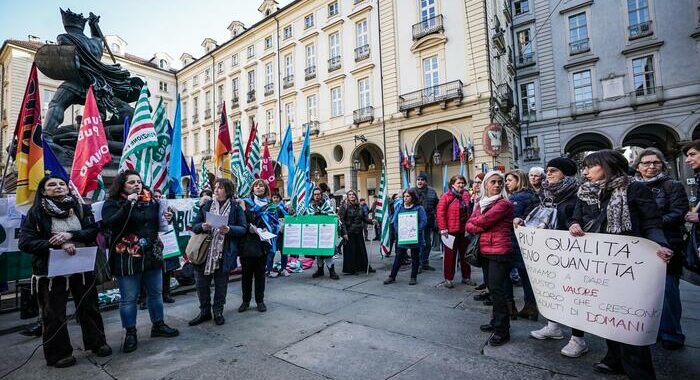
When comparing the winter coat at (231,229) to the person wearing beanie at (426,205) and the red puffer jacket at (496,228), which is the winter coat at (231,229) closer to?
the red puffer jacket at (496,228)

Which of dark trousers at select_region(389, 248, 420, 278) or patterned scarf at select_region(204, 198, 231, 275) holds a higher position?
patterned scarf at select_region(204, 198, 231, 275)

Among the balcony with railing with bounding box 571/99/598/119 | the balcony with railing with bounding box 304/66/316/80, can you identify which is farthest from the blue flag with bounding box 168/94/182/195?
the balcony with railing with bounding box 571/99/598/119

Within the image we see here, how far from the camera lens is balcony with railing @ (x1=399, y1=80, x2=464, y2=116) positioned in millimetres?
17750

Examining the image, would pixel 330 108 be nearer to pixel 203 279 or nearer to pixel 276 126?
pixel 276 126

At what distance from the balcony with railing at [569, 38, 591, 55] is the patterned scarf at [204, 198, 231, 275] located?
27.5 meters

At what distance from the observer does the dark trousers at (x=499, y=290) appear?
324 centimetres

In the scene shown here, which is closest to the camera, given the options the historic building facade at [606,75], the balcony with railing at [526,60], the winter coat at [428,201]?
the winter coat at [428,201]

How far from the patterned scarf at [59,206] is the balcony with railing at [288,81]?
24.4m

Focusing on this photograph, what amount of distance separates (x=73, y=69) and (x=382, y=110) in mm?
16107

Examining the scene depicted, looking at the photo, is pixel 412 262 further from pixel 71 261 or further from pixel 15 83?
pixel 15 83

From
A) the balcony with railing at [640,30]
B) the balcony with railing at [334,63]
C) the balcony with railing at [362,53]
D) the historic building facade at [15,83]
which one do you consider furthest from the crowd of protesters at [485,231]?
the historic building facade at [15,83]

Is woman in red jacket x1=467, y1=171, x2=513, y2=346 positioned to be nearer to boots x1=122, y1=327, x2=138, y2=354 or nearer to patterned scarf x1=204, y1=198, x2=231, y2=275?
patterned scarf x1=204, y1=198, x2=231, y2=275

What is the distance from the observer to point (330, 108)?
23672 mm

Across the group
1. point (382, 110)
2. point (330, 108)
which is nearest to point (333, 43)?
point (330, 108)
